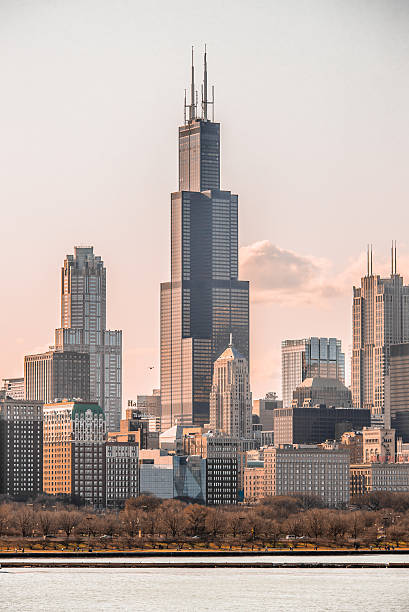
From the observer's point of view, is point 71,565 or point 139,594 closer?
point 139,594

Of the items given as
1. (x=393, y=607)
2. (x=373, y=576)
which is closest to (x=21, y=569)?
(x=373, y=576)

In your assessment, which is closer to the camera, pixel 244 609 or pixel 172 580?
pixel 244 609

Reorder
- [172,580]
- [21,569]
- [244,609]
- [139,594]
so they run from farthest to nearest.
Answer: [21,569]
[172,580]
[139,594]
[244,609]

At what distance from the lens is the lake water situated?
156500mm

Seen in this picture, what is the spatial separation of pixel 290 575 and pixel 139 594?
76.4 feet

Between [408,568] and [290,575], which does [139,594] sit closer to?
[290,575]

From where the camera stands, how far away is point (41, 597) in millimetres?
162500

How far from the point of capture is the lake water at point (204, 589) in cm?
15650

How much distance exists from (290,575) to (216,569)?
10.3 m

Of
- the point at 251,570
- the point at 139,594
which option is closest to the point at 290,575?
the point at 251,570

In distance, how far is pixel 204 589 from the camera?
169 metres

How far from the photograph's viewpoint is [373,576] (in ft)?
595

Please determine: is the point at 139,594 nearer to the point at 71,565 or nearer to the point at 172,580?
the point at 172,580

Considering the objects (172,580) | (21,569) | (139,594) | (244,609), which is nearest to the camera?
(244,609)
